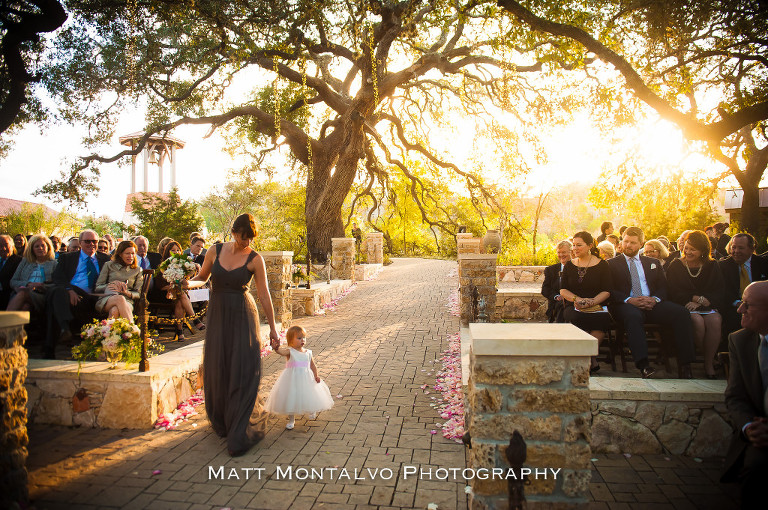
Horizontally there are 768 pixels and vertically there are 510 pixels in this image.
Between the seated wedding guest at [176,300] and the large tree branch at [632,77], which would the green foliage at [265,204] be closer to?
the seated wedding guest at [176,300]

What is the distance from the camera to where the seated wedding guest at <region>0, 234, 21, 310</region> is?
21.7ft

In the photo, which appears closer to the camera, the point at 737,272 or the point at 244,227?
the point at 244,227

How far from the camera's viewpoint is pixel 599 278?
5418mm

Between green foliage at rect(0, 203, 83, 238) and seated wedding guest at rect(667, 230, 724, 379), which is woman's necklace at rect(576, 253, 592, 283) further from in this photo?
green foliage at rect(0, 203, 83, 238)

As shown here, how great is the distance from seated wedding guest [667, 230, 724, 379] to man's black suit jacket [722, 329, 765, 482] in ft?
7.07

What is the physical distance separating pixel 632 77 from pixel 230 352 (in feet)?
24.3

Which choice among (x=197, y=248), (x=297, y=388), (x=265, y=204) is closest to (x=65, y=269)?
(x=197, y=248)

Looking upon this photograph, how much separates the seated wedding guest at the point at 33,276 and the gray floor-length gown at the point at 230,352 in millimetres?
3862

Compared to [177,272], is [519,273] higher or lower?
lower

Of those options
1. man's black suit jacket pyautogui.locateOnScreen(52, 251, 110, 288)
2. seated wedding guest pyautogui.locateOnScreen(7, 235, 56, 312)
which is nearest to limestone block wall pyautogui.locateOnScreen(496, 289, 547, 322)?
man's black suit jacket pyautogui.locateOnScreen(52, 251, 110, 288)

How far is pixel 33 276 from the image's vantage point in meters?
6.38

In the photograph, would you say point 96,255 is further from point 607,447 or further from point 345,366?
point 607,447

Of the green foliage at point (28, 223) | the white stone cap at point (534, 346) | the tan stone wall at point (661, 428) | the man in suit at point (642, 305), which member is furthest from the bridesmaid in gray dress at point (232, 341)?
the green foliage at point (28, 223)

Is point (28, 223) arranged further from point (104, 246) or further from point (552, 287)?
point (552, 287)
